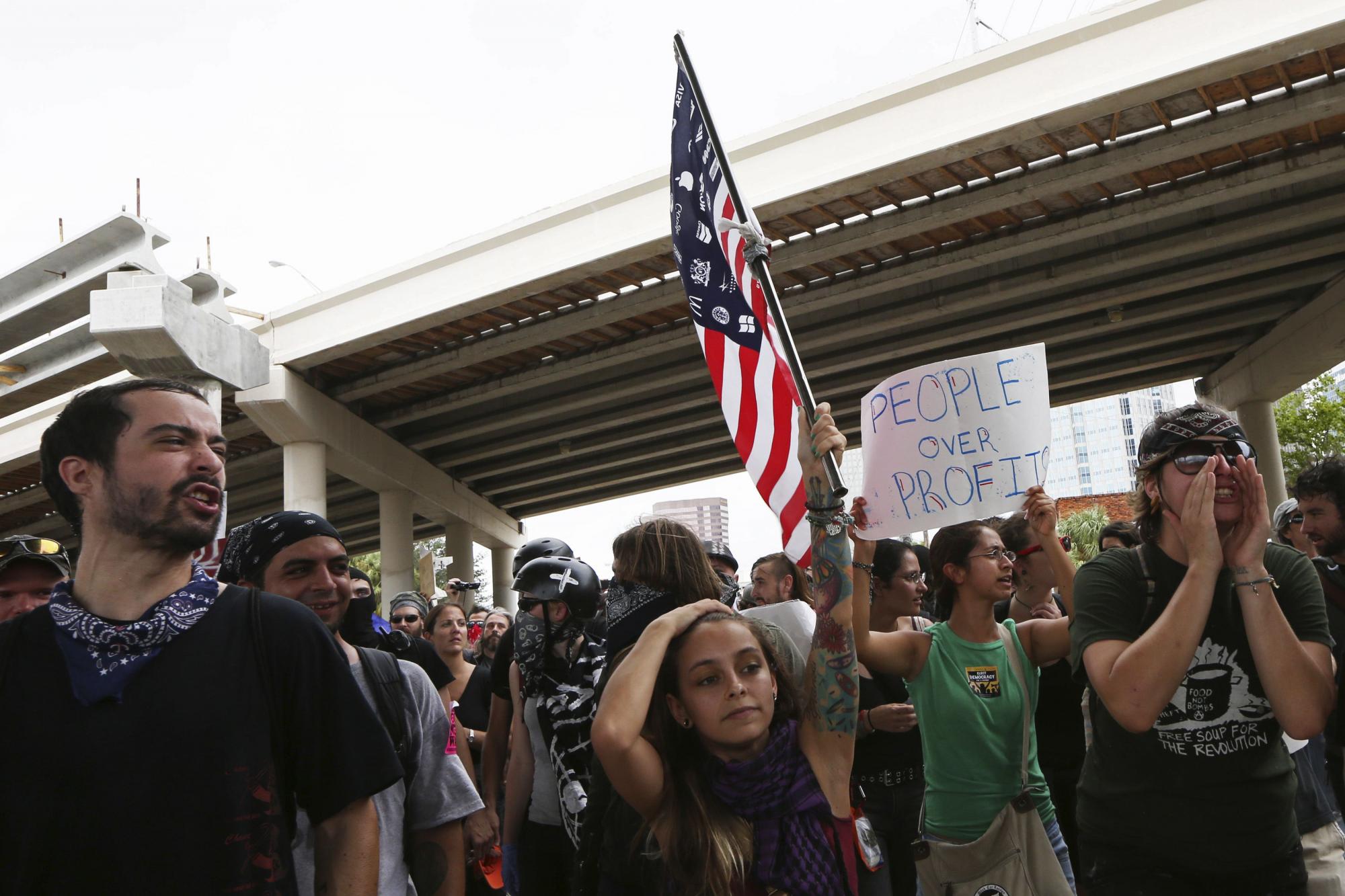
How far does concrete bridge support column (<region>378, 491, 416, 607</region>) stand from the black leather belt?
2064cm

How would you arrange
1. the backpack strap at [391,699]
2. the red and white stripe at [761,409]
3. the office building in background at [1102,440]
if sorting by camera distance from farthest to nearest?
1. the office building in background at [1102,440]
2. the red and white stripe at [761,409]
3. the backpack strap at [391,699]

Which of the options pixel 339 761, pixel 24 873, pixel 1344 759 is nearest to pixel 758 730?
pixel 339 761

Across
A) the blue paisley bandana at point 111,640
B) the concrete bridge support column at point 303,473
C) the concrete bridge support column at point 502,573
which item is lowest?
the blue paisley bandana at point 111,640

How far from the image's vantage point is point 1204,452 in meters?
2.92

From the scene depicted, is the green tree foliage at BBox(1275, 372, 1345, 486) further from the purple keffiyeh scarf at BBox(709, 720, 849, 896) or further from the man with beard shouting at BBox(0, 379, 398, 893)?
the man with beard shouting at BBox(0, 379, 398, 893)

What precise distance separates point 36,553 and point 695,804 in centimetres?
262

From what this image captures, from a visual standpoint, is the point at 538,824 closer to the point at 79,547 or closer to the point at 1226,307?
the point at 79,547

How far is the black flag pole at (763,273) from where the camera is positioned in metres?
3.07

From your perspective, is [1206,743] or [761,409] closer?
[1206,743]

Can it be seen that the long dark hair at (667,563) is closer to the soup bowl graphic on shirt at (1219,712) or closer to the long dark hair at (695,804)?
the long dark hair at (695,804)

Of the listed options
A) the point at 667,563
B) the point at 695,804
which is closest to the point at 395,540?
the point at 667,563

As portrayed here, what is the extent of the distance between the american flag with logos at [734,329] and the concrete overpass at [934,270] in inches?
347

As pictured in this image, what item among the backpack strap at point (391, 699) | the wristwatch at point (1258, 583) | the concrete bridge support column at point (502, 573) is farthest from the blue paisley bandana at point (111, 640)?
the concrete bridge support column at point (502, 573)

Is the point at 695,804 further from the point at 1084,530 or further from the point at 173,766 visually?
the point at 1084,530
